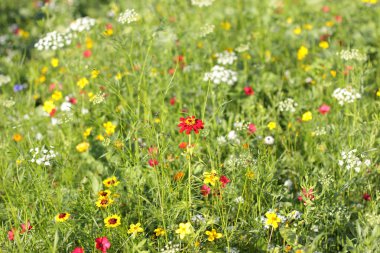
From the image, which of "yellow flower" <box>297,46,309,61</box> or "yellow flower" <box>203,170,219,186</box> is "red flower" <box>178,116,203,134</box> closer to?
"yellow flower" <box>203,170,219,186</box>

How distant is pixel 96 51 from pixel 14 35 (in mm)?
1726

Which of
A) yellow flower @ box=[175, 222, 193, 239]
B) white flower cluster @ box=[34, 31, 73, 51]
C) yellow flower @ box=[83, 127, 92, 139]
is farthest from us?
white flower cluster @ box=[34, 31, 73, 51]

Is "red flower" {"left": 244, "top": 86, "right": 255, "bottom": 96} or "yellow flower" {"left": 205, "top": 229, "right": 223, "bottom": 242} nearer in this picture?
"yellow flower" {"left": 205, "top": 229, "right": 223, "bottom": 242}

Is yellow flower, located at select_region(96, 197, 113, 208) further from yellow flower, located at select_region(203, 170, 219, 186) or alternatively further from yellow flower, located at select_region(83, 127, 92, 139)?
yellow flower, located at select_region(83, 127, 92, 139)

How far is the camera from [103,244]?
2.48 metres

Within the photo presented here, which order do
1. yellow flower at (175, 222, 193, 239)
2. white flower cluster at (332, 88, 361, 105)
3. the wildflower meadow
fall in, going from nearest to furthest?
1. yellow flower at (175, 222, 193, 239)
2. the wildflower meadow
3. white flower cluster at (332, 88, 361, 105)

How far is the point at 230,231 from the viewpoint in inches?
105

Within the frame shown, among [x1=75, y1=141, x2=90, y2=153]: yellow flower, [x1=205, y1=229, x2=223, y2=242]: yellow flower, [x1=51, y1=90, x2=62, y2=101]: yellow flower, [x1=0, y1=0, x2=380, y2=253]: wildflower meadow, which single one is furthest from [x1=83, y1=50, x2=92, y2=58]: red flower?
[x1=205, y1=229, x2=223, y2=242]: yellow flower

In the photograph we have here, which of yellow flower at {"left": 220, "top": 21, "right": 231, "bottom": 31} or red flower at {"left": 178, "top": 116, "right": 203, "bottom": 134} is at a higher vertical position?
red flower at {"left": 178, "top": 116, "right": 203, "bottom": 134}

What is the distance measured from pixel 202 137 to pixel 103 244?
4.09 ft

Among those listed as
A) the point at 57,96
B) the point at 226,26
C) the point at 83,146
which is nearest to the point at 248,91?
the point at 226,26

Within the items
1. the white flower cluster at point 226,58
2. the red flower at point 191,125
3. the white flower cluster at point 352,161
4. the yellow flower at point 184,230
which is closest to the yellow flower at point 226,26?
the white flower cluster at point 226,58

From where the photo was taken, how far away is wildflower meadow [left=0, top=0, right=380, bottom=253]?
2633 millimetres

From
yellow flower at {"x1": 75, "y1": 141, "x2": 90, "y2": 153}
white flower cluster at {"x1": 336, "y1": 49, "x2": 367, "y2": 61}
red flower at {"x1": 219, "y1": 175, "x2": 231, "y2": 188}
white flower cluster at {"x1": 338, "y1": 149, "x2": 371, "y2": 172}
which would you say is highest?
white flower cluster at {"x1": 336, "y1": 49, "x2": 367, "y2": 61}
